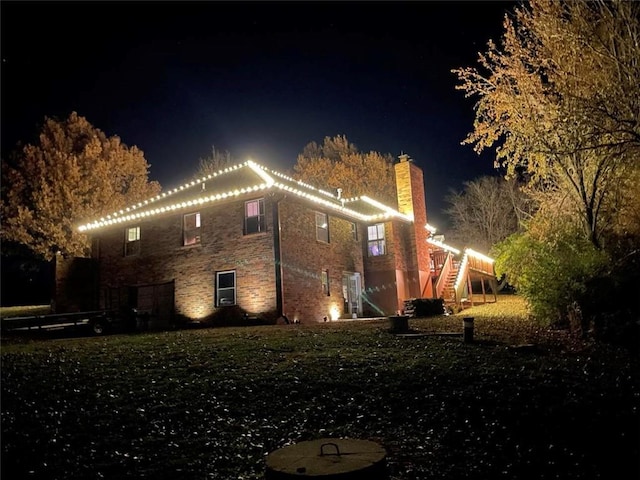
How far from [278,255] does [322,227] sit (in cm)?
418

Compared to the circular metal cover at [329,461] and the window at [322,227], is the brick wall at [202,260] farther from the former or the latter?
the circular metal cover at [329,461]

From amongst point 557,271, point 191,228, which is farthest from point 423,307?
point 191,228

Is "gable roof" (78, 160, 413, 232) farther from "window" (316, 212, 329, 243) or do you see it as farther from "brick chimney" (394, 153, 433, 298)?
"brick chimney" (394, 153, 433, 298)

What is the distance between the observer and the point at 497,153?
47.8 ft

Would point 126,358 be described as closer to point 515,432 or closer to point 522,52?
point 515,432

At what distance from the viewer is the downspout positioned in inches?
646

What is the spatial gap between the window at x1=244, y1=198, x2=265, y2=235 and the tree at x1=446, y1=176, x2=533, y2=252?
1177 inches

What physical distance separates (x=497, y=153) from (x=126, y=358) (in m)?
12.6

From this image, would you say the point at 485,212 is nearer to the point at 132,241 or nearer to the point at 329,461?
the point at 132,241

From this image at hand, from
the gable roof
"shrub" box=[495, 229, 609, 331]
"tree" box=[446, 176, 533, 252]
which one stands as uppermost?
"tree" box=[446, 176, 533, 252]

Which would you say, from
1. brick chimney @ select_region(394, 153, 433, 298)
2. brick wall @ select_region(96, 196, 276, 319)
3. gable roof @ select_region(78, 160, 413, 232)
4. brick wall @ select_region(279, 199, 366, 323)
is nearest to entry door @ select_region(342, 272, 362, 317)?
brick wall @ select_region(279, 199, 366, 323)

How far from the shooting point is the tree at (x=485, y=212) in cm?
4184

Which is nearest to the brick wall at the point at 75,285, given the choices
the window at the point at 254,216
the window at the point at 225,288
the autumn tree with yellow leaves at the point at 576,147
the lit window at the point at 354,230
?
the window at the point at 225,288

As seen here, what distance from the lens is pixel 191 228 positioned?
19672mm
